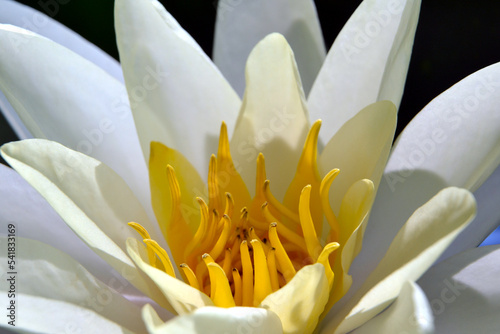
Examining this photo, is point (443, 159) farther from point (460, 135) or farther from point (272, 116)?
point (272, 116)

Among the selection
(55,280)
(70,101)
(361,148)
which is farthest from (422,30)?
(55,280)

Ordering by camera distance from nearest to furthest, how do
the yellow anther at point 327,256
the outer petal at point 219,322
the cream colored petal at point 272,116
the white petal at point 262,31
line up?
1. the outer petal at point 219,322
2. the yellow anther at point 327,256
3. the cream colored petal at point 272,116
4. the white petal at point 262,31

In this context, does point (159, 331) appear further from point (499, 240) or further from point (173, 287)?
point (499, 240)

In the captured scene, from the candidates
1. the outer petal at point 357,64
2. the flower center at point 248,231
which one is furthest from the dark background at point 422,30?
the flower center at point 248,231

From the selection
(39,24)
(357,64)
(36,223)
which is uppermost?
(39,24)

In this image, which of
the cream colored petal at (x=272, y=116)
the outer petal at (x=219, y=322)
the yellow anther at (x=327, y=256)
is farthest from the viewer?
the cream colored petal at (x=272, y=116)

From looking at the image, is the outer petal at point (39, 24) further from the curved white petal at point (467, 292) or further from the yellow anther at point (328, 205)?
the curved white petal at point (467, 292)
